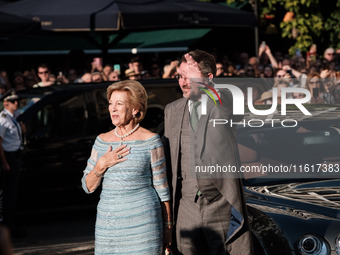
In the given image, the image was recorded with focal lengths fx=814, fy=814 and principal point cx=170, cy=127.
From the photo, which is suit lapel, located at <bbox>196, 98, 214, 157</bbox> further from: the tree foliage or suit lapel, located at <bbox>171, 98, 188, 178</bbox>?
the tree foliage

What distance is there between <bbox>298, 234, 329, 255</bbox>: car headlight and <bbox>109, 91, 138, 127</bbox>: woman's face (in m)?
1.42

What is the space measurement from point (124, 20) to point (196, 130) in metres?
9.63

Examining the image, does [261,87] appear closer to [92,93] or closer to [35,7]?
[92,93]

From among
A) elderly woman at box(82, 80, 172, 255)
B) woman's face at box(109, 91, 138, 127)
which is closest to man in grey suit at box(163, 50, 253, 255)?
elderly woman at box(82, 80, 172, 255)

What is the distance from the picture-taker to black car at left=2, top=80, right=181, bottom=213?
1028cm

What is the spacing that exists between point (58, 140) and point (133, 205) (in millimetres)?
5931

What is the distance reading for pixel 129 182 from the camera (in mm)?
4633

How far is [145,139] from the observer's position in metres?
4.71

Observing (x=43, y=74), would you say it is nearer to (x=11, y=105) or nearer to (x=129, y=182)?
(x=11, y=105)

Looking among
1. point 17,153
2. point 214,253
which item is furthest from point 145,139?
point 17,153

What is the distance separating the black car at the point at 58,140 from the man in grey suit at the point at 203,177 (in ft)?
18.4

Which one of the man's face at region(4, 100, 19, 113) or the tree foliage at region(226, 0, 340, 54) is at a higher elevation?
the tree foliage at region(226, 0, 340, 54)

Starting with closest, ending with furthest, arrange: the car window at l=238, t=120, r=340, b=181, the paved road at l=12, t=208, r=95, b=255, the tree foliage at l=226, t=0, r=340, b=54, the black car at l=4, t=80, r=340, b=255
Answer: the black car at l=4, t=80, r=340, b=255
the car window at l=238, t=120, r=340, b=181
the paved road at l=12, t=208, r=95, b=255
the tree foliage at l=226, t=0, r=340, b=54

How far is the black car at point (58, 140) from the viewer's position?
10.3m
